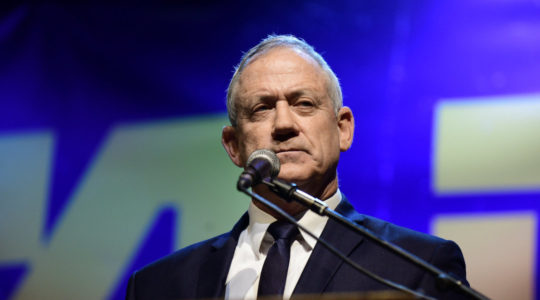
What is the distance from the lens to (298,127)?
2467 mm

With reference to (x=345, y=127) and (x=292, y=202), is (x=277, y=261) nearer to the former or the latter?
(x=292, y=202)

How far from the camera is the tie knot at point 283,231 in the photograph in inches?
95.0

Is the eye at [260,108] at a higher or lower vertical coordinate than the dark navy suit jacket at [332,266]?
higher

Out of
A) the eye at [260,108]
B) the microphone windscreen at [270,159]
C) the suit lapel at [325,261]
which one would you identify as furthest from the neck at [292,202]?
the microphone windscreen at [270,159]

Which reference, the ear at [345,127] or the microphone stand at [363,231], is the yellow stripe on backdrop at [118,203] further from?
the microphone stand at [363,231]

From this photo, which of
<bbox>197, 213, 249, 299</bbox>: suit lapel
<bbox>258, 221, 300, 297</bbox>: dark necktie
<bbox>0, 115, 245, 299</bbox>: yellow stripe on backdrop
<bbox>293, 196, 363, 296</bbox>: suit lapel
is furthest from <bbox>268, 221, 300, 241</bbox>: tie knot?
<bbox>0, 115, 245, 299</bbox>: yellow stripe on backdrop

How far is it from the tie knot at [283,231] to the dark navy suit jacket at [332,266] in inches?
4.0

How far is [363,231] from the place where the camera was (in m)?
1.68

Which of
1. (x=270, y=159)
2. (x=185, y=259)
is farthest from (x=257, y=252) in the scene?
(x=270, y=159)

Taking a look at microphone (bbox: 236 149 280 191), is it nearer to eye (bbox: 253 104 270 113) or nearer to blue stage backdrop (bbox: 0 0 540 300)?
eye (bbox: 253 104 270 113)

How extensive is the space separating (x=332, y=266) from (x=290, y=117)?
1.81 feet

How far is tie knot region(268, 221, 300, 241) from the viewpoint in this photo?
2414 mm

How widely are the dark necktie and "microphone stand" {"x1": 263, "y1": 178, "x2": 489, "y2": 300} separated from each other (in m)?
0.55

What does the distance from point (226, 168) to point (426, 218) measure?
0.97 metres
